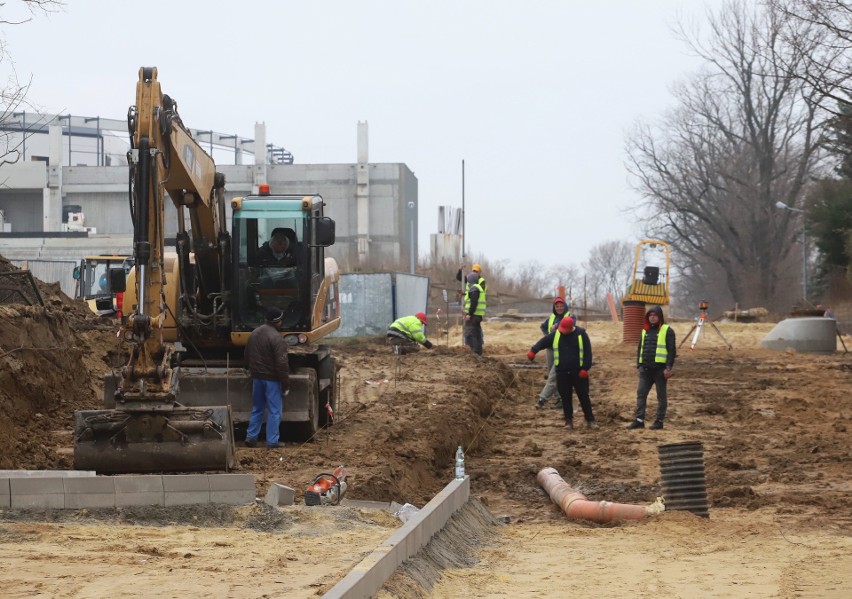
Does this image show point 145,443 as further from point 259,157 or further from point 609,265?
point 609,265

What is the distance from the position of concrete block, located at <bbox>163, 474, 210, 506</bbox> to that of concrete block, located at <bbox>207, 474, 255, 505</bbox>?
0.05 m

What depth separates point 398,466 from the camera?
1302cm

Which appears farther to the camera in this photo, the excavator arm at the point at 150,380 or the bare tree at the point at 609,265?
the bare tree at the point at 609,265

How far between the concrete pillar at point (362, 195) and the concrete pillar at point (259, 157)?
4972 mm

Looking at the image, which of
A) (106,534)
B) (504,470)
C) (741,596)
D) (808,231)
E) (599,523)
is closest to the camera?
(741,596)

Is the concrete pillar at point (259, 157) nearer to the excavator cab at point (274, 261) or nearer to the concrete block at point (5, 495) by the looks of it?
the excavator cab at point (274, 261)

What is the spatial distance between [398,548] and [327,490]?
9.40 feet

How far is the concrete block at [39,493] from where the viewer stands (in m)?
9.16

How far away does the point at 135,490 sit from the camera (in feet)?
30.7

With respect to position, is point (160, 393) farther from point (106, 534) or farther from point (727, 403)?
point (727, 403)

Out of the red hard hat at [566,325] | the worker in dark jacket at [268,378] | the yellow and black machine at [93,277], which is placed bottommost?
the worker in dark jacket at [268,378]

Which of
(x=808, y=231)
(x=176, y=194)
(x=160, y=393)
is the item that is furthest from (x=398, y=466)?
(x=808, y=231)

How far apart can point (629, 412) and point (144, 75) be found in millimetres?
10656

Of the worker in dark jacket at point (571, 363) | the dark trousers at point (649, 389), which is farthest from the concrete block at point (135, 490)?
the dark trousers at point (649, 389)
